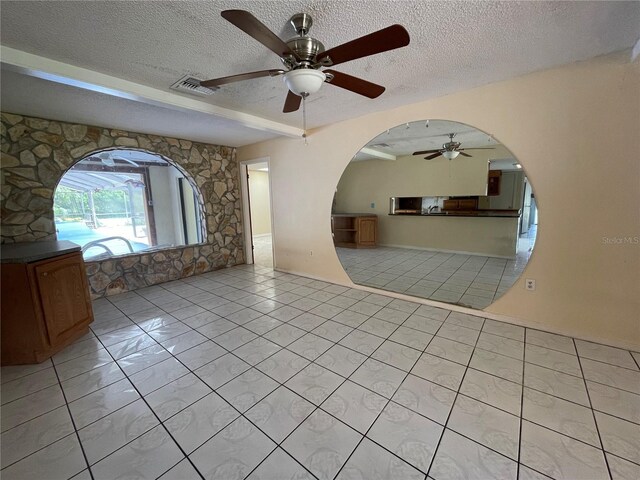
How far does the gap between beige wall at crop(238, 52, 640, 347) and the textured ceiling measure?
0.66ft

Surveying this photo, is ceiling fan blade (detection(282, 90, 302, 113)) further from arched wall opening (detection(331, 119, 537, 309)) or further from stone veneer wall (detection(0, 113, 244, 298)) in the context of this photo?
stone veneer wall (detection(0, 113, 244, 298))

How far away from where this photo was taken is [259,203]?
8.27m

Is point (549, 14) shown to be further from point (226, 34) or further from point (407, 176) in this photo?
point (407, 176)

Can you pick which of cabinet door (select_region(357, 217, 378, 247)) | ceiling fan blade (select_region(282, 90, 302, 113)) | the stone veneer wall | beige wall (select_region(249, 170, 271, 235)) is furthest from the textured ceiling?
beige wall (select_region(249, 170, 271, 235))

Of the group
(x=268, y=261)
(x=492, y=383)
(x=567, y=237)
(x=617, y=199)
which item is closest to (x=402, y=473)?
(x=492, y=383)

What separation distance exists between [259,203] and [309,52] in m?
7.02

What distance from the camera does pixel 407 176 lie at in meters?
3.81

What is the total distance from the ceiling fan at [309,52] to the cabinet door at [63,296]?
206 centimetres

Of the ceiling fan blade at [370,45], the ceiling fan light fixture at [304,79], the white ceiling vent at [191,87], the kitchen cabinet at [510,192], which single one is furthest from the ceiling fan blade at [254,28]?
the kitchen cabinet at [510,192]

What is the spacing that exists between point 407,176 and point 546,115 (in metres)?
1.77

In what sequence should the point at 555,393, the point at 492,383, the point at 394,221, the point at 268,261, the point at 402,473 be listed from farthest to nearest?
1. the point at 268,261
2. the point at 394,221
3. the point at 492,383
4. the point at 555,393
5. the point at 402,473

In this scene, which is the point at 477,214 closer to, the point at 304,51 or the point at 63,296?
the point at 304,51

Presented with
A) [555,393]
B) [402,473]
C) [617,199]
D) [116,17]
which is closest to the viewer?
[402,473]

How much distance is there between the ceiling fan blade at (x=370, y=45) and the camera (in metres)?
1.19
